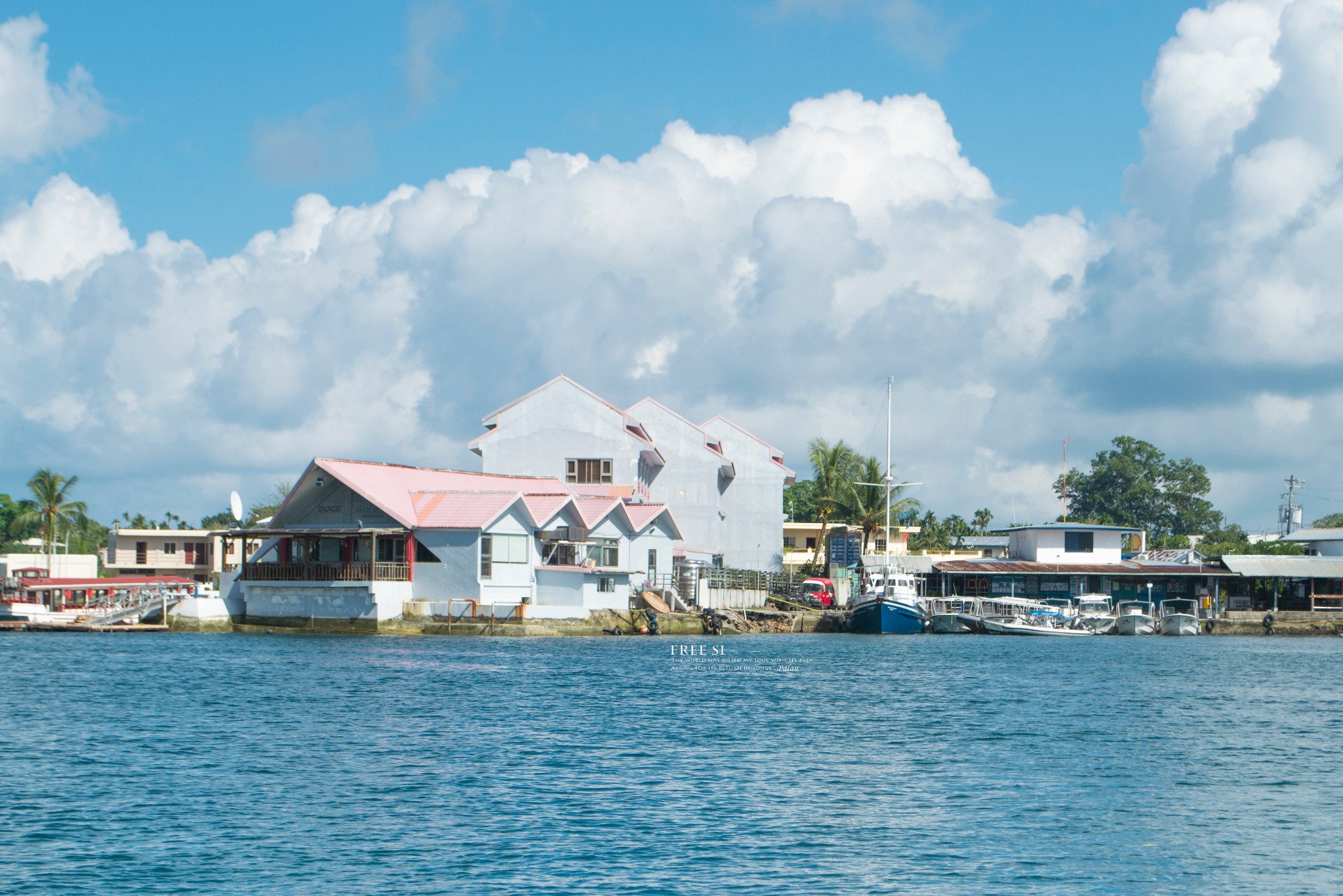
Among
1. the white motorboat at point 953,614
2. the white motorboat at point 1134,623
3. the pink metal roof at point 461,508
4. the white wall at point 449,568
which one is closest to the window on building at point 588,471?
the pink metal roof at point 461,508

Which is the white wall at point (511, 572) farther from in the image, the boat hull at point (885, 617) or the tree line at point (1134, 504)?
the tree line at point (1134, 504)

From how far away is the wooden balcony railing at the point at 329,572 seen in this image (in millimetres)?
58719

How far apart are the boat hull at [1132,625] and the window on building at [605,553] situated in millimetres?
35897

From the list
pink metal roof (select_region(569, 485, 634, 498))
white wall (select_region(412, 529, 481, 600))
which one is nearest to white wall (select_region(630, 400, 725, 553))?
pink metal roof (select_region(569, 485, 634, 498))

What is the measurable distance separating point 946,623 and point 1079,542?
710 inches

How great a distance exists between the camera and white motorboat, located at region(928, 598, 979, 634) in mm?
79812

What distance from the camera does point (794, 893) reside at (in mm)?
17641

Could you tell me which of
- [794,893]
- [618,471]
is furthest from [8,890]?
[618,471]

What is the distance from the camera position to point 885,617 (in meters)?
75.2

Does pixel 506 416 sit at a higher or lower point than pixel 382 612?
higher

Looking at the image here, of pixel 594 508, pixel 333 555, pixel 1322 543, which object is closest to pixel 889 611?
pixel 594 508

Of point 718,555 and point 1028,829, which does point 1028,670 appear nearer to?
point 1028,829

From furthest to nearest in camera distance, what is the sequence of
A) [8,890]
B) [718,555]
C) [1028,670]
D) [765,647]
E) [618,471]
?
[718,555] → [618,471] → [765,647] → [1028,670] → [8,890]

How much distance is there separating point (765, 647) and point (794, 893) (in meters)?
45.7
